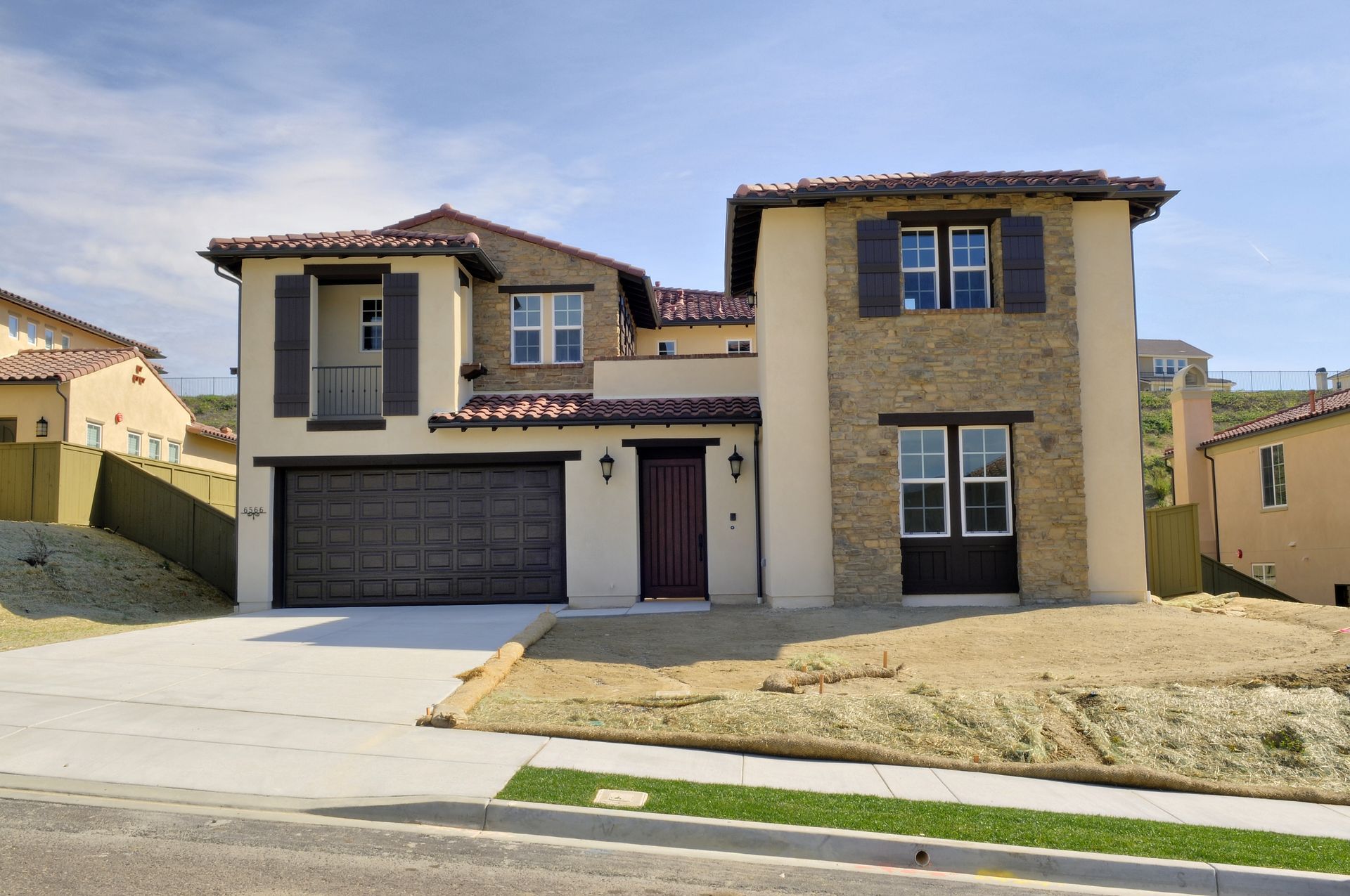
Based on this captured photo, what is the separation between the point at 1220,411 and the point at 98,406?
180 feet

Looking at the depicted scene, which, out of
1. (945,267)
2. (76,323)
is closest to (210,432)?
(76,323)

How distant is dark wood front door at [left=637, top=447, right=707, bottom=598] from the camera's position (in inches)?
702

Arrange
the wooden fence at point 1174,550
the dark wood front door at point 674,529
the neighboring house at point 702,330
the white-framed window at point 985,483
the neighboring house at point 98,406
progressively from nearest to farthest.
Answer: the white-framed window at point 985,483
the dark wood front door at point 674,529
the wooden fence at point 1174,550
the neighboring house at point 98,406
the neighboring house at point 702,330

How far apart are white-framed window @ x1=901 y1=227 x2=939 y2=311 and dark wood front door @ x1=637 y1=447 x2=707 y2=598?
14.6ft

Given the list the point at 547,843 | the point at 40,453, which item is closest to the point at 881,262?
the point at 547,843

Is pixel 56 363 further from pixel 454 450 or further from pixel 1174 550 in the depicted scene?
pixel 1174 550

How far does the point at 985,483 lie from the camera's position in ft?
52.9

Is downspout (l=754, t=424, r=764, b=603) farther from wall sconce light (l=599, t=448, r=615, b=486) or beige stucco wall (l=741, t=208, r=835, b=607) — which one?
wall sconce light (l=599, t=448, r=615, b=486)

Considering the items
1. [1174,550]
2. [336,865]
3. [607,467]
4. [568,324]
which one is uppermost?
[568,324]

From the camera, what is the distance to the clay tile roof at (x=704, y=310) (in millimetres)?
28031

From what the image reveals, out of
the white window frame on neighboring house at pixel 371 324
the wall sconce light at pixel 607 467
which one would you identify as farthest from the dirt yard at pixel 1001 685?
the white window frame on neighboring house at pixel 371 324

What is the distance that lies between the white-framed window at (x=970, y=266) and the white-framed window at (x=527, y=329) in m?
8.05

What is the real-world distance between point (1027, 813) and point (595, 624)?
342 inches

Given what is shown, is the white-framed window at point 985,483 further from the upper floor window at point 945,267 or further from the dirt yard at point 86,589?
the dirt yard at point 86,589
